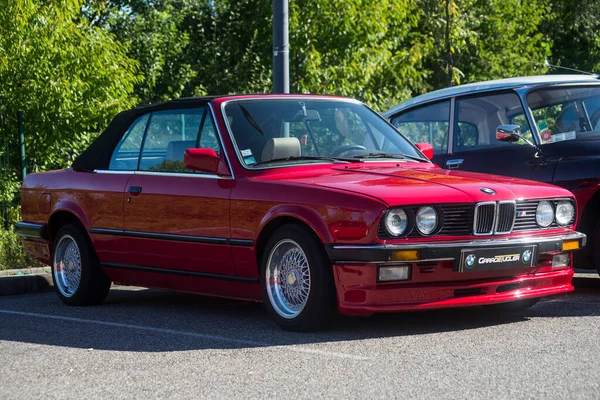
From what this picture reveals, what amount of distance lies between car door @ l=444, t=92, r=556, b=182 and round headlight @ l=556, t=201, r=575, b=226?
4.42 feet

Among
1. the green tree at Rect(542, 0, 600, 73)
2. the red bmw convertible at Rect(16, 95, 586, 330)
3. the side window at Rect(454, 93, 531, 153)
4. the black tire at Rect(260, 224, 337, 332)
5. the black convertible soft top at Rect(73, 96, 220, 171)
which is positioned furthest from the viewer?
the green tree at Rect(542, 0, 600, 73)

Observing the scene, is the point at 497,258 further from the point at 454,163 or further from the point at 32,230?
the point at 32,230

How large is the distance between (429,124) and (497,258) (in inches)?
147

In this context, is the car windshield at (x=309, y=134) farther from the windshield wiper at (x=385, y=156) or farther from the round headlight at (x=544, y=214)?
the round headlight at (x=544, y=214)

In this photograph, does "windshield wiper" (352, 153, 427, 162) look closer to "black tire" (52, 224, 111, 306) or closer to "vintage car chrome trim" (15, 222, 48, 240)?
"black tire" (52, 224, 111, 306)

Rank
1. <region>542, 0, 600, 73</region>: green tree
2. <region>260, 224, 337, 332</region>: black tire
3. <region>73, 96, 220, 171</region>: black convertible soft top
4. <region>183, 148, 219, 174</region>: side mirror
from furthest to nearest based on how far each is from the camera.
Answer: <region>542, 0, 600, 73</region>: green tree < <region>73, 96, 220, 171</region>: black convertible soft top < <region>183, 148, 219, 174</region>: side mirror < <region>260, 224, 337, 332</region>: black tire

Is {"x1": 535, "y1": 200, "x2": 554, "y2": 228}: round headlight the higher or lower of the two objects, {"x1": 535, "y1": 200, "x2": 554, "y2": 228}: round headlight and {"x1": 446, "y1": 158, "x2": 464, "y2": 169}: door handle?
the lower

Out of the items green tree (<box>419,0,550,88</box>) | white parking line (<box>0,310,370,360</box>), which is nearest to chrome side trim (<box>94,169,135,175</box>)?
white parking line (<box>0,310,370,360</box>)

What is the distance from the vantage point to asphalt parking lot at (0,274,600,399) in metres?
5.47

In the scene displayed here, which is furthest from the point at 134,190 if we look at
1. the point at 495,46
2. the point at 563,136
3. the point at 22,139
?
the point at 495,46

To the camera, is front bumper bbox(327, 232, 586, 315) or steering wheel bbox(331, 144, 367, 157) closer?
front bumper bbox(327, 232, 586, 315)

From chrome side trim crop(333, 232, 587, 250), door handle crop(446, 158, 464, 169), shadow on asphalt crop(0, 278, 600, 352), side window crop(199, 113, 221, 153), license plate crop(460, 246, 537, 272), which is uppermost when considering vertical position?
side window crop(199, 113, 221, 153)

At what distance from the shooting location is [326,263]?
7074mm

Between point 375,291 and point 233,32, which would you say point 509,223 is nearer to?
point 375,291
